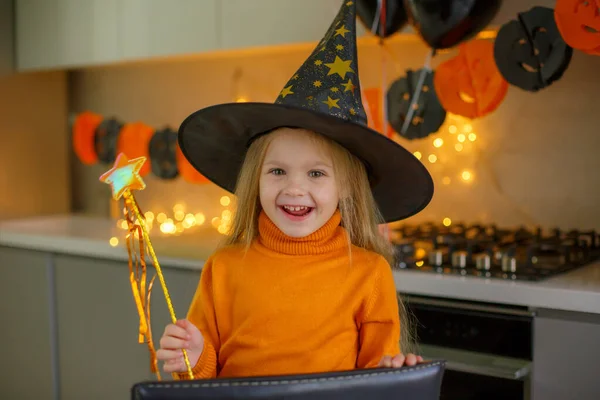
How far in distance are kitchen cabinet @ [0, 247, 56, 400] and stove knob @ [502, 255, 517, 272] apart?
153cm

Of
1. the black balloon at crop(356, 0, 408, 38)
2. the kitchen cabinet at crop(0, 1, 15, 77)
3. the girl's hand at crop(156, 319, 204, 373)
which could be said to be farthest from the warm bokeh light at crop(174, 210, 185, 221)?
the girl's hand at crop(156, 319, 204, 373)

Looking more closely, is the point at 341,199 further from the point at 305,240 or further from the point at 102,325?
the point at 102,325

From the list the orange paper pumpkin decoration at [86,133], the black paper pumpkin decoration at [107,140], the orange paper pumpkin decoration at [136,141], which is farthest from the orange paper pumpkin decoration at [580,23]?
the orange paper pumpkin decoration at [86,133]

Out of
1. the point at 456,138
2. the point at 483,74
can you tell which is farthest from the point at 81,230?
the point at 483,74

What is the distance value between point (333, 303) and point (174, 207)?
185cm

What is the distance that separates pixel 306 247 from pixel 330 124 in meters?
0.22

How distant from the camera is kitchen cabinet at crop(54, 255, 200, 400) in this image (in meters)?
2.24

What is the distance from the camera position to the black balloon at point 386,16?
1827 mm

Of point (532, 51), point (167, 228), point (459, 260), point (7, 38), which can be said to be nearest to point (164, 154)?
point (167, 228)

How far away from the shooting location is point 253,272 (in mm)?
1250

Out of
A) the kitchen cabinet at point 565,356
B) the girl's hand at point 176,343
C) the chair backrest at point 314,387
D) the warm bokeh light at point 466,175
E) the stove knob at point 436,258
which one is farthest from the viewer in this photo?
the warm bokeh light at point 466,175

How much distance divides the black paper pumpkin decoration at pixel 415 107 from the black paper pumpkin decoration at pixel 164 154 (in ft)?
2.91

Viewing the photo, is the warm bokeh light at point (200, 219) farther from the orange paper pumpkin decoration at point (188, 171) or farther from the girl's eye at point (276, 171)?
the girl's eye at point (276, 171)

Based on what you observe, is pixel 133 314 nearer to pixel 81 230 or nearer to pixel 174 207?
pixel 81 230
